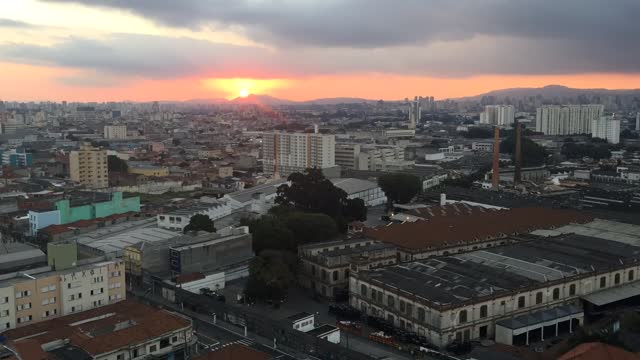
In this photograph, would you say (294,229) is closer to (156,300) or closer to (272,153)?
(156,300)

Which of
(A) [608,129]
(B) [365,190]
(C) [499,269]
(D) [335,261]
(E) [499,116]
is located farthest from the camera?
(E) [499,116]

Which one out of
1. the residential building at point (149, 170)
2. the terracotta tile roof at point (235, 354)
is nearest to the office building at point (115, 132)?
the residential building at point (149, 170)

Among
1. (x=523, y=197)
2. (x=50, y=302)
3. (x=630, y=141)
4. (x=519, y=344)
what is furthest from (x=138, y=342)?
(x=630, y=141)

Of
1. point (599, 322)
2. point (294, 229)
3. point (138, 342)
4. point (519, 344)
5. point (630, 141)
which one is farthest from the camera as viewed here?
point (630, 141)

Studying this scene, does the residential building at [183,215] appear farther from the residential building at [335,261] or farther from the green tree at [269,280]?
the green tree at [269,280]

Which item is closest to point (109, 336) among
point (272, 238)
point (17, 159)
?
point (272, 238)

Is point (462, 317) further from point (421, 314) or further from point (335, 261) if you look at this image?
point (335, 261)

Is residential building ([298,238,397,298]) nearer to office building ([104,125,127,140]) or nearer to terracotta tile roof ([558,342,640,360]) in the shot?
terracotta tile roof ([558,342,640,360])
